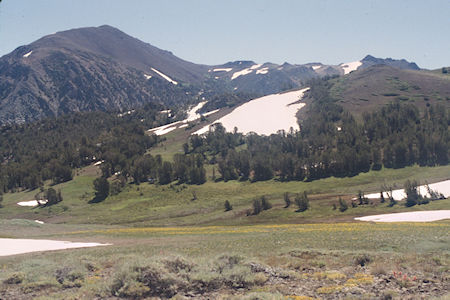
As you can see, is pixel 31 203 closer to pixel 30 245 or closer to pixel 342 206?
pixel 30 245

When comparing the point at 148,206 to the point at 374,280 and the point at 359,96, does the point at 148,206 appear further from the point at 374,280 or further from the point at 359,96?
the point at 359,96

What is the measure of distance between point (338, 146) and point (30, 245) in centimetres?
10687

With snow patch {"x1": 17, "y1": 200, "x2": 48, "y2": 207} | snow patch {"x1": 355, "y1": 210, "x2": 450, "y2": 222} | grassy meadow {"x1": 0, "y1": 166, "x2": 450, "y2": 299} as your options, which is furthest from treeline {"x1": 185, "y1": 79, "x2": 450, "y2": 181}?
grassy meadow {"x1": 0, "y1": 166, "x2": 450, "y2": 299}

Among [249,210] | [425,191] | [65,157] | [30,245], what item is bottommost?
[425,191]

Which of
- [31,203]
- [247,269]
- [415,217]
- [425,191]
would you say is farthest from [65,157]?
[247,269]

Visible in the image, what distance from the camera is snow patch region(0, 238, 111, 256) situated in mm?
31933

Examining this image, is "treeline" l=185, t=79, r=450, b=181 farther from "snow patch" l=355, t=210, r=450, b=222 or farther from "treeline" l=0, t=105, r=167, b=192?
"snow patch" l=355, t=210, r=450, b=222

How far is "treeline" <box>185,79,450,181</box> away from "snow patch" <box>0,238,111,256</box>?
81519 millimetres

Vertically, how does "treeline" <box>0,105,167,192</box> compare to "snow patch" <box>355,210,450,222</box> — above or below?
above

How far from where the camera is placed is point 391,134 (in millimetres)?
127375

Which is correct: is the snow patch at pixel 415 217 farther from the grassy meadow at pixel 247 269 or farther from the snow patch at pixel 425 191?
the grassy meadow at pixel 247 269

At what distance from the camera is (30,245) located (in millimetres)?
34688

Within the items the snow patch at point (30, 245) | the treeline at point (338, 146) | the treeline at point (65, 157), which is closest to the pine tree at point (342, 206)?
the treeline at point (338, 146)

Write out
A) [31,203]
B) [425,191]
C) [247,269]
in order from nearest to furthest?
A: [247,269], [425,191], [31,203]
